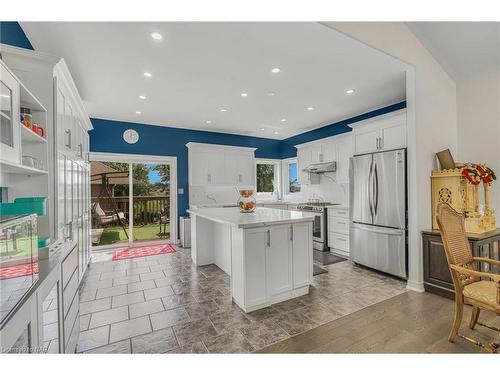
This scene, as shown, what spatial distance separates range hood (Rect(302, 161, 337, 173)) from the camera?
17.4ft

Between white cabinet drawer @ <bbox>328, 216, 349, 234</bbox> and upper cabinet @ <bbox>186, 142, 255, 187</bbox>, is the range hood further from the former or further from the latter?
upper cabinet @ <bbox>186, 142, 255, 187</bbox>

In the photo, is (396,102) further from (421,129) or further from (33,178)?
(33,178)

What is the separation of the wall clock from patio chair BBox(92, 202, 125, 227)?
5.05ft

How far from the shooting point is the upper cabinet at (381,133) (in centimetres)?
351

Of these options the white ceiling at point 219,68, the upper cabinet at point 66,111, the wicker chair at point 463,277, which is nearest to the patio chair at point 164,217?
the white ceiling at point 219,68

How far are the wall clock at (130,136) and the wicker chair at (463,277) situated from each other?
547 centimetres

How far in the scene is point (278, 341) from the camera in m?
2.04

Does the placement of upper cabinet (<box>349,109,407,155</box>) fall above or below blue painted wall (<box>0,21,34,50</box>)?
below

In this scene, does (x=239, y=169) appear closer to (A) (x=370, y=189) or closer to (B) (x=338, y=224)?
(B) (x=338, y=224)

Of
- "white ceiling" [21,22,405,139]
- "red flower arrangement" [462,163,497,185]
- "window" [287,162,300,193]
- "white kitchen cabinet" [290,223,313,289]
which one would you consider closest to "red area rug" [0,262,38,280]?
"white ceiling" [21,22,405,139]

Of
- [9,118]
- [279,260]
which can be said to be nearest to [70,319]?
[9,118]

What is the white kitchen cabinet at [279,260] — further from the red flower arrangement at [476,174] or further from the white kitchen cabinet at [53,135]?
the red flower arrangement at [476,174]

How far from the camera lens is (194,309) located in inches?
103
